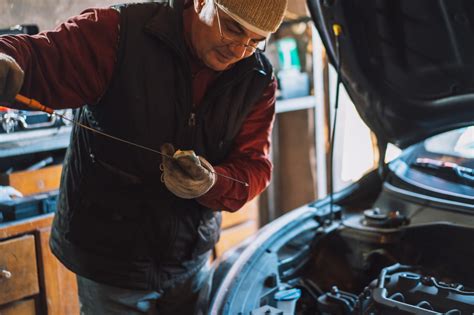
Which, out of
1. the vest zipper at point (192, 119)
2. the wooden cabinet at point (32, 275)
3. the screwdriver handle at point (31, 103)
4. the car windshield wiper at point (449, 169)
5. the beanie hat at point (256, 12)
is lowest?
the wooden cabinet at point (32, 275)

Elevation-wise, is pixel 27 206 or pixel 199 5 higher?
pixel 199 5

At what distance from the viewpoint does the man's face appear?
1.21 metres

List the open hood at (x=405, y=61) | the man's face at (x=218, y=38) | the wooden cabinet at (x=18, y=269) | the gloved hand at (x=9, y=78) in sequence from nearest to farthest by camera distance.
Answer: the gloved hand at (x=9, y=78), the man's face at (x=218, y=38), the open hood at (x=405, y=61), the wooden cabinet at (x=18, y=269)

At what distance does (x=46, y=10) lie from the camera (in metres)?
1.78

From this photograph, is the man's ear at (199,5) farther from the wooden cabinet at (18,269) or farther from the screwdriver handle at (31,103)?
the wooden cabinet at (18,269)

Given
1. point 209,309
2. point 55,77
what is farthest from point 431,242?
point 55,77

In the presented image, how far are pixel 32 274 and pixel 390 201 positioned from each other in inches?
41.9

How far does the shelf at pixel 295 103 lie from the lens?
269 cm

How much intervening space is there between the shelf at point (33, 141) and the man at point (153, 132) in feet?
1.26

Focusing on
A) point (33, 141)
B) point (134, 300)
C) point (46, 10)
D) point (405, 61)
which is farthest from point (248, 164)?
point (46, 10)

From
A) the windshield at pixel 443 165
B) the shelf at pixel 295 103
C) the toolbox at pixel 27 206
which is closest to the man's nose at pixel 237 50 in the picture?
the windshield at pixel 443 165

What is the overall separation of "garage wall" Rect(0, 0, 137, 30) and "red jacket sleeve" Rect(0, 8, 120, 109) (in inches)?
20.1

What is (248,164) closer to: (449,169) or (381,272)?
(381,272)

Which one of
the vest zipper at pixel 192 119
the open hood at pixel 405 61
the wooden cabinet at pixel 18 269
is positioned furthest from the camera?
the wooden cabinet at pixel 18 269
